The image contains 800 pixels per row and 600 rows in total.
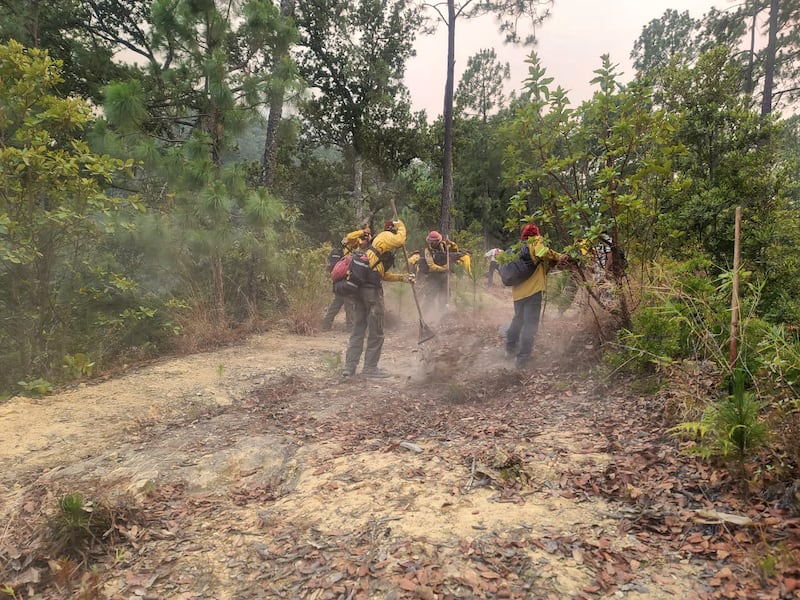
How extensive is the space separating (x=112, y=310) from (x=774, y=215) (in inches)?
349

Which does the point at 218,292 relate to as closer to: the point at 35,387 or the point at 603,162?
the point at 35,387

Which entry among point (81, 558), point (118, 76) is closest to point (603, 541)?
point (81, 558)

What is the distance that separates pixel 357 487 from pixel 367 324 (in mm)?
3212

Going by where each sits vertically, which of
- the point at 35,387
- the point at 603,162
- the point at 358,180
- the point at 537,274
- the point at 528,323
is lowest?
the point at 35,387

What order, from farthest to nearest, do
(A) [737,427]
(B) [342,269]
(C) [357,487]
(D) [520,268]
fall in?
(B) [342,269], (D) [520,268], (C) [357,487], (A) [737,427]

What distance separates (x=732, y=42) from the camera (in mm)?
15172

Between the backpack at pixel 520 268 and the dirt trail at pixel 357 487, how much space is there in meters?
0.97

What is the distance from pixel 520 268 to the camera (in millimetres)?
5527

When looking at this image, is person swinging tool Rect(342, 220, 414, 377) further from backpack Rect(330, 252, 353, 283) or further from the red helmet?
the red helmet

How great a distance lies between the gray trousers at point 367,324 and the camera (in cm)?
599

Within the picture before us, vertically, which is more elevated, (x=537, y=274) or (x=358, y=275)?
(x=537, y=274)

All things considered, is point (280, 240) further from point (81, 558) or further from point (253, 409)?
point (81, 558)

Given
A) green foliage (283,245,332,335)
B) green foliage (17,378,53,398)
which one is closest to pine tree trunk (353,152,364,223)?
green foliage (283,245,332,335)

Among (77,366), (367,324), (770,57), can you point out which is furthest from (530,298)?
(770,57)
